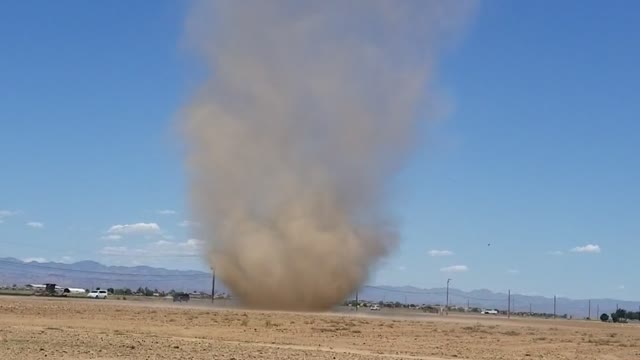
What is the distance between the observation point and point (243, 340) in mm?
40969

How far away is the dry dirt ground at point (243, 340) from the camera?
102ft

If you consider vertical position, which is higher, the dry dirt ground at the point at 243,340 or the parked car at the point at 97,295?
the parked car at the point at 97,295

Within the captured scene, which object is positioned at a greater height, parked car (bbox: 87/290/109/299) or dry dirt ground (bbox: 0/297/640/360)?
parked car (bbox: 87/290/109/299)

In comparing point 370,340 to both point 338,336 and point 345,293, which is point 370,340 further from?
point 345,293

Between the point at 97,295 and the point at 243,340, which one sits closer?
the point at 243,340

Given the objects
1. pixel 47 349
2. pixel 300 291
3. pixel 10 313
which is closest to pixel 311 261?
pixel 300 291

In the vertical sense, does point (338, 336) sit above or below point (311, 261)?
below

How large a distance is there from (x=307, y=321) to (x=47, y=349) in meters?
32.7

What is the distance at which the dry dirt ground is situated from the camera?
3119cm

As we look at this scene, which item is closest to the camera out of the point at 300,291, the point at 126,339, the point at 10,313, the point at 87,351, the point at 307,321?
the point at 87,351

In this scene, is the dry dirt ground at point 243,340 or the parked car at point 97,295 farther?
the parked car at point 97,295

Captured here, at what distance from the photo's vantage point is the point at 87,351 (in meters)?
29.8

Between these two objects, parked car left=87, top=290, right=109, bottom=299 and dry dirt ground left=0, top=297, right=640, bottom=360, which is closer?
dry dirt ground left=0, top=297, right=640, bottom=360

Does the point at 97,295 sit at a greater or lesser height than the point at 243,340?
greater
